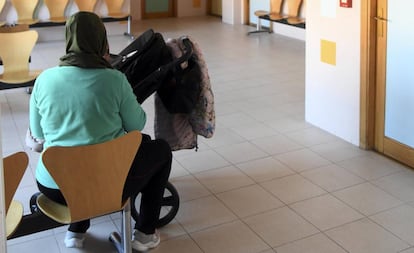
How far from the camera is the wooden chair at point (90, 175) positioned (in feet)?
7.34

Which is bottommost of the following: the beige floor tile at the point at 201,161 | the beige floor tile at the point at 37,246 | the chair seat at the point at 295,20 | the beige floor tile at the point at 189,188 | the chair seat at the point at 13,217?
the beige floor tile at the point at 37,246

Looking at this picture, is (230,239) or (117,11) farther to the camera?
(117,11)

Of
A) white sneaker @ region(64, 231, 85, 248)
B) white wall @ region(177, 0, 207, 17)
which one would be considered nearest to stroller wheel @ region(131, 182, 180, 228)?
white sneaker @ region(64, 231, 85, 248)

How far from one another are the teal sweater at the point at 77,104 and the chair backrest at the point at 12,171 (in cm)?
34

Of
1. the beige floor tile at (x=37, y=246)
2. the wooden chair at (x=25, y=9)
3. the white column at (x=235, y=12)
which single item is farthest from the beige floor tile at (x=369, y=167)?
the white column at (x=235, y=12)

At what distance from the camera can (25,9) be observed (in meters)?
9.08

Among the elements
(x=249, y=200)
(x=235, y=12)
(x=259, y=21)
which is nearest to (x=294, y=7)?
(x=259, y=21)

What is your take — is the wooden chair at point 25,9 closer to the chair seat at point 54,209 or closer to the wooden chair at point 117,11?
the wooden chair at point 117,11

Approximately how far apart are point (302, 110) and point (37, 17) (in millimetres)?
5784

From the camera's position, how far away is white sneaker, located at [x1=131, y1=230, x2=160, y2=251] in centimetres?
293

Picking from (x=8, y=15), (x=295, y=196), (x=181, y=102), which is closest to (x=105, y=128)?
(x=181, y=102)

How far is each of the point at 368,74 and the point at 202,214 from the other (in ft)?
5.59

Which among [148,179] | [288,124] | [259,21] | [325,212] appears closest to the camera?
[148,179]

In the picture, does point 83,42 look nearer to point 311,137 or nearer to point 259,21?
point 311,137
